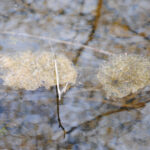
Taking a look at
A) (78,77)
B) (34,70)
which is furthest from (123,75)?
(34,70)

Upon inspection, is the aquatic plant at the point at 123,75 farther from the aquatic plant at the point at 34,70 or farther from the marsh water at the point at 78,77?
the aquatic plant at the point at 34,70

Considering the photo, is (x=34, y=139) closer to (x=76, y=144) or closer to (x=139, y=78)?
(x=76, y=144)

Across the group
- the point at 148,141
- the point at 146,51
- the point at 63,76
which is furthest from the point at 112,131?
the point at 146,51

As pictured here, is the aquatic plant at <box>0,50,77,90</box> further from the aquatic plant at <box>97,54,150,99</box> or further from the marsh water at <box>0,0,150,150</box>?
the aquatic plant at <box>97,54,150,99</box>

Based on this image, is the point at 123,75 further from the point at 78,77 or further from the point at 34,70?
the point at 34,70

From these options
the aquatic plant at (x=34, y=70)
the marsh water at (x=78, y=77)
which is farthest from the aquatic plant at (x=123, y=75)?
the aquatic plant at (x=34, y=70)
